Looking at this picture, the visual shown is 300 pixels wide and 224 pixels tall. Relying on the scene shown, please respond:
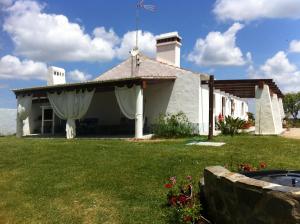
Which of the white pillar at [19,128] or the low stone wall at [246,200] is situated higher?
the white pillar at [19,128]

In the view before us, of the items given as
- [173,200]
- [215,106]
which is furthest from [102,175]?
[215,106]

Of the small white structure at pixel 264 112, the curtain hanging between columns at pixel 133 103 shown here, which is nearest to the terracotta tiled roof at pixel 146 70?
the curtain hanging between columns at pixel 133 103

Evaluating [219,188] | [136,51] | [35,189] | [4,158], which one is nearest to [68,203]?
[35,189]

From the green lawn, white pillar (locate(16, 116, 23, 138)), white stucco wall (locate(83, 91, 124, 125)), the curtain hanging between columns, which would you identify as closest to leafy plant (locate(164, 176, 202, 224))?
the green lawn

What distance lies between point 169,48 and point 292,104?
26713mm

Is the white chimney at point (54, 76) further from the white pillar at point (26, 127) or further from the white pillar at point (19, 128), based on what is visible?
the white pillar at point (19, 128)

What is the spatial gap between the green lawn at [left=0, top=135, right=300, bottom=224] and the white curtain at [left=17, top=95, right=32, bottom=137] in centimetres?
922

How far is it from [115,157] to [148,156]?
1.09 meters

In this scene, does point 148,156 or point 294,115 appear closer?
point 148,156

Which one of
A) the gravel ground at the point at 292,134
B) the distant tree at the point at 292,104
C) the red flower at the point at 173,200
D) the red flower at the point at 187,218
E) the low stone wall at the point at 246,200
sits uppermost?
the distant tree at the point at 292,104

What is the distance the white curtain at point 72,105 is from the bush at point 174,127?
4103 millimetres

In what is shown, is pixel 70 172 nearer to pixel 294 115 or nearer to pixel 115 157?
pixel 115 157

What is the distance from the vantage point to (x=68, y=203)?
7.57m

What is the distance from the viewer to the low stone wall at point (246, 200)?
3.83 metres
